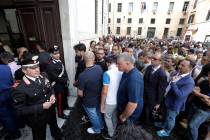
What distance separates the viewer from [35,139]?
210cm

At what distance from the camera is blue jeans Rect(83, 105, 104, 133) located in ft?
8.76

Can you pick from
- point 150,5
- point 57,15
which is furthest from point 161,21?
point 57,15

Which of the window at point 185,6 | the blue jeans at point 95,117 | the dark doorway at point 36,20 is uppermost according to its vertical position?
the window at point 185,6

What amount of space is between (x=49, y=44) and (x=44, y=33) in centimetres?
38

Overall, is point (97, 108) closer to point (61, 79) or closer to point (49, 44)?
point (61, 79)

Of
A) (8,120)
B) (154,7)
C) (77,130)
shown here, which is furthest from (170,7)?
(8,120)

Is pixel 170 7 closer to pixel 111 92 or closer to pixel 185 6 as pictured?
pixel 185 6

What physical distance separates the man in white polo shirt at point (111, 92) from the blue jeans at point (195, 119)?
165 centimetres

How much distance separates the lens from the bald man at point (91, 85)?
2269mm

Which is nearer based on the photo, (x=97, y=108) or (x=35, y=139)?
(x=35, y=139)

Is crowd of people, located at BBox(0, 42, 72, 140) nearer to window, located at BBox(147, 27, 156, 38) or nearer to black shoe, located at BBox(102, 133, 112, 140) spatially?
black shoe, located at BBox(102, 133, 112, 140)

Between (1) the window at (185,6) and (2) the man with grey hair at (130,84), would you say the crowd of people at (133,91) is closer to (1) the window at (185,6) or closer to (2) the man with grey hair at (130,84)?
(2) the man with grey hair at (130,84)

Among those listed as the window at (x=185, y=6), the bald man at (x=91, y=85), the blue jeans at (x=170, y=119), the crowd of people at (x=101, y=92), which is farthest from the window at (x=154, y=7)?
the bald man at (x=91, y=85)

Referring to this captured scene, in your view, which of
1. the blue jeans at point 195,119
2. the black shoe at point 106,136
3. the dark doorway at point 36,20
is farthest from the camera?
the dark doorway at point 36,20
